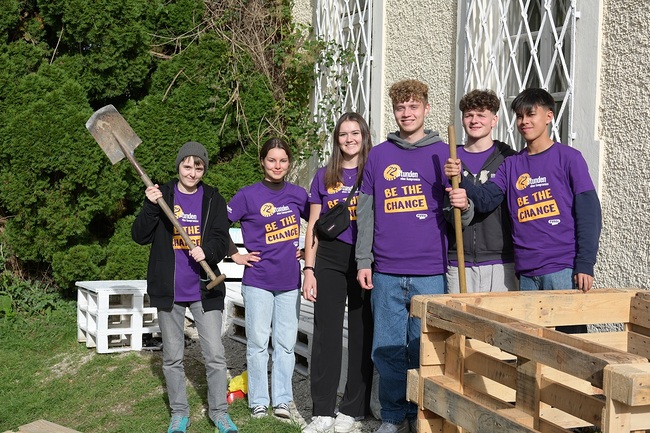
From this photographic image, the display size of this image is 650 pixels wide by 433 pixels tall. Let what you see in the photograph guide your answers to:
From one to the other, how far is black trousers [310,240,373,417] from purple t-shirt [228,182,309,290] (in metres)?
0.34

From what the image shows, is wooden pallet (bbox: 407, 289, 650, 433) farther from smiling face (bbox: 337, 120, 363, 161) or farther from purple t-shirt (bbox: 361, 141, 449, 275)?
smiling face (bbox: 337, 120, 363, 161)

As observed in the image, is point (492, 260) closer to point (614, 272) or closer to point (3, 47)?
point (614, 272)

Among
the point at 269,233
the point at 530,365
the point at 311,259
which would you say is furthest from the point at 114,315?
the point at 530,365

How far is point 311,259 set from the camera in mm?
4988

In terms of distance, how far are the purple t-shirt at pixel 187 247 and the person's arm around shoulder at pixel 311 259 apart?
0.65m

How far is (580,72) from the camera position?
16.4ft

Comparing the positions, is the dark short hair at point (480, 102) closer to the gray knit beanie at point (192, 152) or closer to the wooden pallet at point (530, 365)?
the wooden pallet at point (530, 365)

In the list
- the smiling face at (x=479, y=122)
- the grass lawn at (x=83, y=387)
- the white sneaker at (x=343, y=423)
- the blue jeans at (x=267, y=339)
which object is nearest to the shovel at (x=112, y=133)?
the blue jeans at (x=267, y=339)

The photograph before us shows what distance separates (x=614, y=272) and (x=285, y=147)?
2073mm

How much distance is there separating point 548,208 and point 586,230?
0.67 feet

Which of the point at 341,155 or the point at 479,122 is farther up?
the point at 479,122

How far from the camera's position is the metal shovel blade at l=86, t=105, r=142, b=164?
210 inches

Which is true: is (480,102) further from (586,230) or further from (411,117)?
(586,230)

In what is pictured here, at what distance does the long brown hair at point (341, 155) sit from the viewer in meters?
4.81
